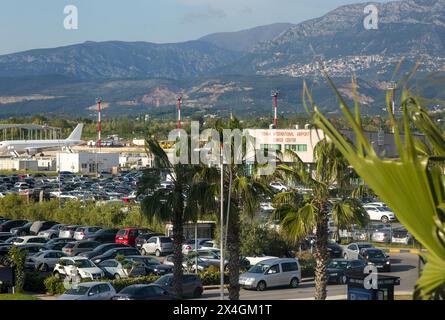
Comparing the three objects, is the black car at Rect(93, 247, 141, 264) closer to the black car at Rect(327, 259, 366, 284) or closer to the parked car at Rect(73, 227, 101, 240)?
the parked car at Rect(73, 227, 101, 240)

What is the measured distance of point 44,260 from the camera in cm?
3045

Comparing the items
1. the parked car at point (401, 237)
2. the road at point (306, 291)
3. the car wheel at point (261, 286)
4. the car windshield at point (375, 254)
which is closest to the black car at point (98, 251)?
the road at point (306, 291)

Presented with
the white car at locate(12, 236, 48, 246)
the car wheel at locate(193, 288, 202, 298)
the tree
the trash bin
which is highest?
the tree

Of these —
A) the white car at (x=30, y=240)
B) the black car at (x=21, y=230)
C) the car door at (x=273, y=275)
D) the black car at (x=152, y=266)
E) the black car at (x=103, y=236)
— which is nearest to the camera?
the car door at (x=273, y=275)

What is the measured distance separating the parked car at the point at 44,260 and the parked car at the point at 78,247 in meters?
2.18

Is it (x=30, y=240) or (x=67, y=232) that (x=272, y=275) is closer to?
(x=30, y=240)

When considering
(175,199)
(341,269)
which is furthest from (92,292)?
(341,269)

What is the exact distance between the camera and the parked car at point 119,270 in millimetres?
27859

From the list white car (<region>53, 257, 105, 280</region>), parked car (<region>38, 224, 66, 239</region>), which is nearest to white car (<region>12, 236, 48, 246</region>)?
parked car (<region>38, 224, 66, 239</region>)

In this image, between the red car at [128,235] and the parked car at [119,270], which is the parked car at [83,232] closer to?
the red car at [128,235]

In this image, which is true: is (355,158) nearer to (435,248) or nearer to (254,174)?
(435,248)

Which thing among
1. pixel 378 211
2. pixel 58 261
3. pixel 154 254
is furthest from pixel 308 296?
pixel 378 211

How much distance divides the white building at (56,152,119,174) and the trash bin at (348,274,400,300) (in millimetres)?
79073

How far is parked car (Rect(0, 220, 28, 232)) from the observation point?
42.9 meters
